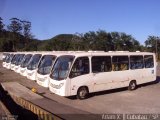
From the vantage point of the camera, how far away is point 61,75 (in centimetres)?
1512

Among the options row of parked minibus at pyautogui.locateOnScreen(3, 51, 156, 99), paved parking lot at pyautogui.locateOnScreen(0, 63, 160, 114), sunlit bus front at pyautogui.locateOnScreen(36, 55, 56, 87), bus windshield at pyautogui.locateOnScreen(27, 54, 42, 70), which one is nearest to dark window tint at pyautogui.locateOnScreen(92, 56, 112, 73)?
row of parked minibus at pyautogui.locateOnScreen(3, 51, 156, 99)

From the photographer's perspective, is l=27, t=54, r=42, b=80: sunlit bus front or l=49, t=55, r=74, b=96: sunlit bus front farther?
l=27, t=54, r=42, b=80: sunlit bus front

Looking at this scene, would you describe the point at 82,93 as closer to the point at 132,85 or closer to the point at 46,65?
the point at 46,65

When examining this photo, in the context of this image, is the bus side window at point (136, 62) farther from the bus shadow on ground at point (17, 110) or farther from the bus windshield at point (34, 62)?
the bus shadow on ground at point (17, 110)

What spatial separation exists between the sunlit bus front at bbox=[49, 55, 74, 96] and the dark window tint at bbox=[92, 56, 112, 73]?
4.86 feet

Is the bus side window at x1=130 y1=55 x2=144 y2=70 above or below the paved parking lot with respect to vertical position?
above

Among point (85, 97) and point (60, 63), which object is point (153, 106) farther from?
point (60, 63)

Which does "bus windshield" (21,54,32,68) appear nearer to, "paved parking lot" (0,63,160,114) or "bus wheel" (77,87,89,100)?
"paved parking lot" (0,63,160,114)

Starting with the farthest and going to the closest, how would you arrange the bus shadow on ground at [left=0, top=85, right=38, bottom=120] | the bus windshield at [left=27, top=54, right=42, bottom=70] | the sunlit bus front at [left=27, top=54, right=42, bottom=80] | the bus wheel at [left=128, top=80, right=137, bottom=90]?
the bus windshield at [left=27, top=54, right=42, bottom=70]
the sunlit bus front at [left=27, top=54, right=42, bottom=80]
the bus wheel at [left=128, top=80, right=137, bottom=90]
the bus shadow on ground at [left=0, top=85, right=38, bottom=120]

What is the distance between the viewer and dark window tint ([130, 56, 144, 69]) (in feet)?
61.1

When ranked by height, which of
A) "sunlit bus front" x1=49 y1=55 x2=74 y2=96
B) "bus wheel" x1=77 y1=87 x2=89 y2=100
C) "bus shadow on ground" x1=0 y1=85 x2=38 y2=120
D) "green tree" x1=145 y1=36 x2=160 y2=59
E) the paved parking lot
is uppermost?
"green tree" x1=145 y1=36 x2=160 y2=59

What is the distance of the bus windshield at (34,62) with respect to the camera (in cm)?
2173

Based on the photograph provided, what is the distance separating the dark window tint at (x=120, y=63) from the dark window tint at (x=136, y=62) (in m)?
0.46

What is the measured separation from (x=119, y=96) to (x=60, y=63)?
359 cm
